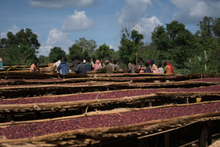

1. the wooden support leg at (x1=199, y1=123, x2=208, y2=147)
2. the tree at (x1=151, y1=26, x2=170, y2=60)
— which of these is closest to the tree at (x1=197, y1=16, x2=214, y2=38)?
the tree at (x1=151, y1=26, x2=170, y2=60)

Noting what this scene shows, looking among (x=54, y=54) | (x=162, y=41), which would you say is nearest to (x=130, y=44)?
(x=162, y=41)

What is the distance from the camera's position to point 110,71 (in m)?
9.34

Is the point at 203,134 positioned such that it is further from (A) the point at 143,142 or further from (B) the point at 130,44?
(B) the point at 130,44

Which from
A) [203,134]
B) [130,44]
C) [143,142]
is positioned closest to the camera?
[143,142]

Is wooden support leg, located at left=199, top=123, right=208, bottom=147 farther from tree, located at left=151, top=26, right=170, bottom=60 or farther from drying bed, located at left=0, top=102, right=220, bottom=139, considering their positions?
tree, located at left=151, top=26, right=170, bottom=60

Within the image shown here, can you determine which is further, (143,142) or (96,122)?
(143,142)

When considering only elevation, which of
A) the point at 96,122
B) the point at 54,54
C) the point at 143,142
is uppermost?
the point at 54,54

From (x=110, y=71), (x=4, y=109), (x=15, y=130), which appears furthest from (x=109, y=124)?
(x=110, y=71)

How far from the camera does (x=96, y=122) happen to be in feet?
11.9

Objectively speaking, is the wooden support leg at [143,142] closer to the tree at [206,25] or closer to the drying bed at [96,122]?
the drying bed at [96,122]

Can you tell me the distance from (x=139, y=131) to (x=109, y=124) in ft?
1.82

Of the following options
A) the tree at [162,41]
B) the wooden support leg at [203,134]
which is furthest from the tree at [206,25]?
the wooden support leg at [203,134]

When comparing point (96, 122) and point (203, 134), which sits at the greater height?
point (96, 122)

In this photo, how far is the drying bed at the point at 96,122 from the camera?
314cm
